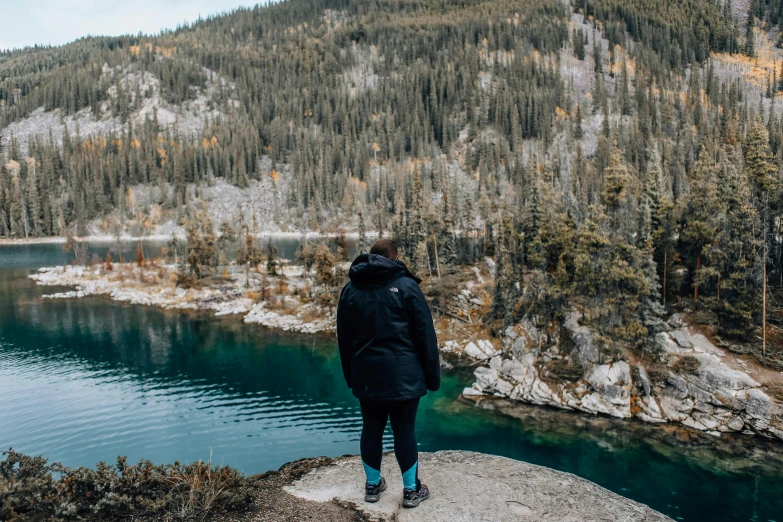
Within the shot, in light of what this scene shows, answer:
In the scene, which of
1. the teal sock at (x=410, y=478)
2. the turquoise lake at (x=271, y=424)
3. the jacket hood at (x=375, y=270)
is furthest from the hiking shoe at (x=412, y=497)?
the turquoise lake at (x=271, y=424)

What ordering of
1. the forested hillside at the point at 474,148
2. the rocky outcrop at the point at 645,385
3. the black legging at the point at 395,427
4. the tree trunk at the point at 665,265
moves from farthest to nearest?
the forested hillside at the point at 474,148 < the tree trunk at the point at 665,265 < the rocky outcrop at the point at 645,385 < the black legging at the point at 395,427

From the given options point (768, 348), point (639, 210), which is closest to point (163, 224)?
point (639, 210)

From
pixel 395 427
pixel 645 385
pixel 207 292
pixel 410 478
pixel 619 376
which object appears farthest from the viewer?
pixel 207 292

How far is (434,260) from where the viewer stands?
5694cm

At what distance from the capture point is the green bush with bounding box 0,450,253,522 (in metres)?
5.77

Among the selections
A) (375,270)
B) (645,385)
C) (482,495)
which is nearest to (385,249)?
(375,270)

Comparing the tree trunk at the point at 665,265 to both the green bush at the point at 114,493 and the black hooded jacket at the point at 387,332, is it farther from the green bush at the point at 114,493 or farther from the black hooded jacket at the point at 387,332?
the green bush at the point at 114,493

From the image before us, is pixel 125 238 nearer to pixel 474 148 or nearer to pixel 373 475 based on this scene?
pixel 474 148

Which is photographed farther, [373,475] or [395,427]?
[373,475]

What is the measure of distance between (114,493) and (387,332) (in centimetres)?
419

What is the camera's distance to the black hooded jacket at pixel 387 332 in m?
5.79

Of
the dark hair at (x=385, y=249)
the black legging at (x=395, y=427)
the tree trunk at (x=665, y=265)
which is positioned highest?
the dark hair at (x=385, y=249)

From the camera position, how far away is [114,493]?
6.13 meters

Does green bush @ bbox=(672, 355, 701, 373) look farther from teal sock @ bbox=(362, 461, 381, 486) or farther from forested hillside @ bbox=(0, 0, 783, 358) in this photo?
teal sock @ bbox=(362, 461, 381, 486)
